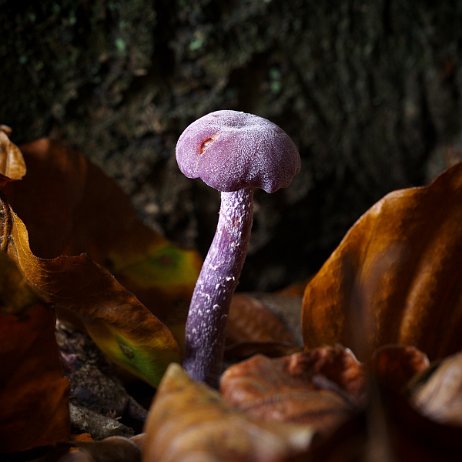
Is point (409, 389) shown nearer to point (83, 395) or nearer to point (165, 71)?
point (83, 395)

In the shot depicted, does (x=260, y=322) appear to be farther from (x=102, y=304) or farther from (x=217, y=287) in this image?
(x=102, y=304)

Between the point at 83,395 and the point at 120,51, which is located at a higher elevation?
the point at 120,51

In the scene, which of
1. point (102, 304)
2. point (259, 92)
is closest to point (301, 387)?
point (102, 304)

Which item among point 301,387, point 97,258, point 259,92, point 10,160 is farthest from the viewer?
point 259,92

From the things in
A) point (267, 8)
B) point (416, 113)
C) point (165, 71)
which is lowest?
point (416, 113)

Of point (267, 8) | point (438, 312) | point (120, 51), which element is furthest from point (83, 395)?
point (267, 8)
